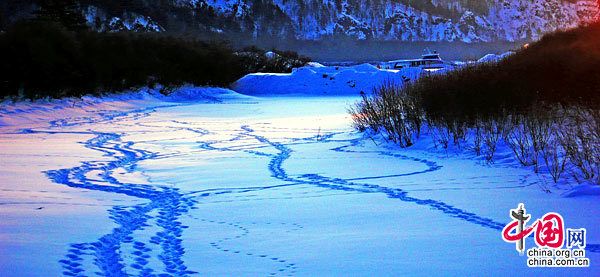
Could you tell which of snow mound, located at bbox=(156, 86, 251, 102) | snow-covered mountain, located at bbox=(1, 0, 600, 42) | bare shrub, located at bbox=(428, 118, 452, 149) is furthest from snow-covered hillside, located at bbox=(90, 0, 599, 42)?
bare shrub, located at bbox=(428, 118, 452, 149)

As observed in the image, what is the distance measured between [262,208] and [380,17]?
154 metres

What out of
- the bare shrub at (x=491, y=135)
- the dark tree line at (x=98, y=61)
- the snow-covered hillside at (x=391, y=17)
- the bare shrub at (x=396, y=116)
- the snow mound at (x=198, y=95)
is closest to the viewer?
the bare shrub at (x=491, y=135)

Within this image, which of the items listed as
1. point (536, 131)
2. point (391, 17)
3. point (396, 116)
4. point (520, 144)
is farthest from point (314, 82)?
point (391, 17)

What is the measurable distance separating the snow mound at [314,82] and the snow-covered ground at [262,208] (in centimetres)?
2677

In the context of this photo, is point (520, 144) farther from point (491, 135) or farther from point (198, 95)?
point (198, 95)

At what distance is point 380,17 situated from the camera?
157 meters

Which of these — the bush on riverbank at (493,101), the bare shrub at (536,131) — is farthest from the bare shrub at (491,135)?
the bare shrub at (536,131)

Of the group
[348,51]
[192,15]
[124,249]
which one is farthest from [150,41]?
[348,51]

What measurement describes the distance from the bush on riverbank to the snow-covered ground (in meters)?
0.71

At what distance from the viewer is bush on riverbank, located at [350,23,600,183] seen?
41.6 ft

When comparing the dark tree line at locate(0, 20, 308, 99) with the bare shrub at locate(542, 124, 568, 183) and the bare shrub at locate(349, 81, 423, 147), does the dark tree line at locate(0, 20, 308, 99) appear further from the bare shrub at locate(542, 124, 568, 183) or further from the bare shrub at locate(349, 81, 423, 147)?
the bare shrub at locate(542, 124, 568, 183)

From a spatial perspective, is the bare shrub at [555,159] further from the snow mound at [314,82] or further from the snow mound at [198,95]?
the snow mound at [314,82]

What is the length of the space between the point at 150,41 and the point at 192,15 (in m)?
89.7

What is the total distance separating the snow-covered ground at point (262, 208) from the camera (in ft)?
16.4
